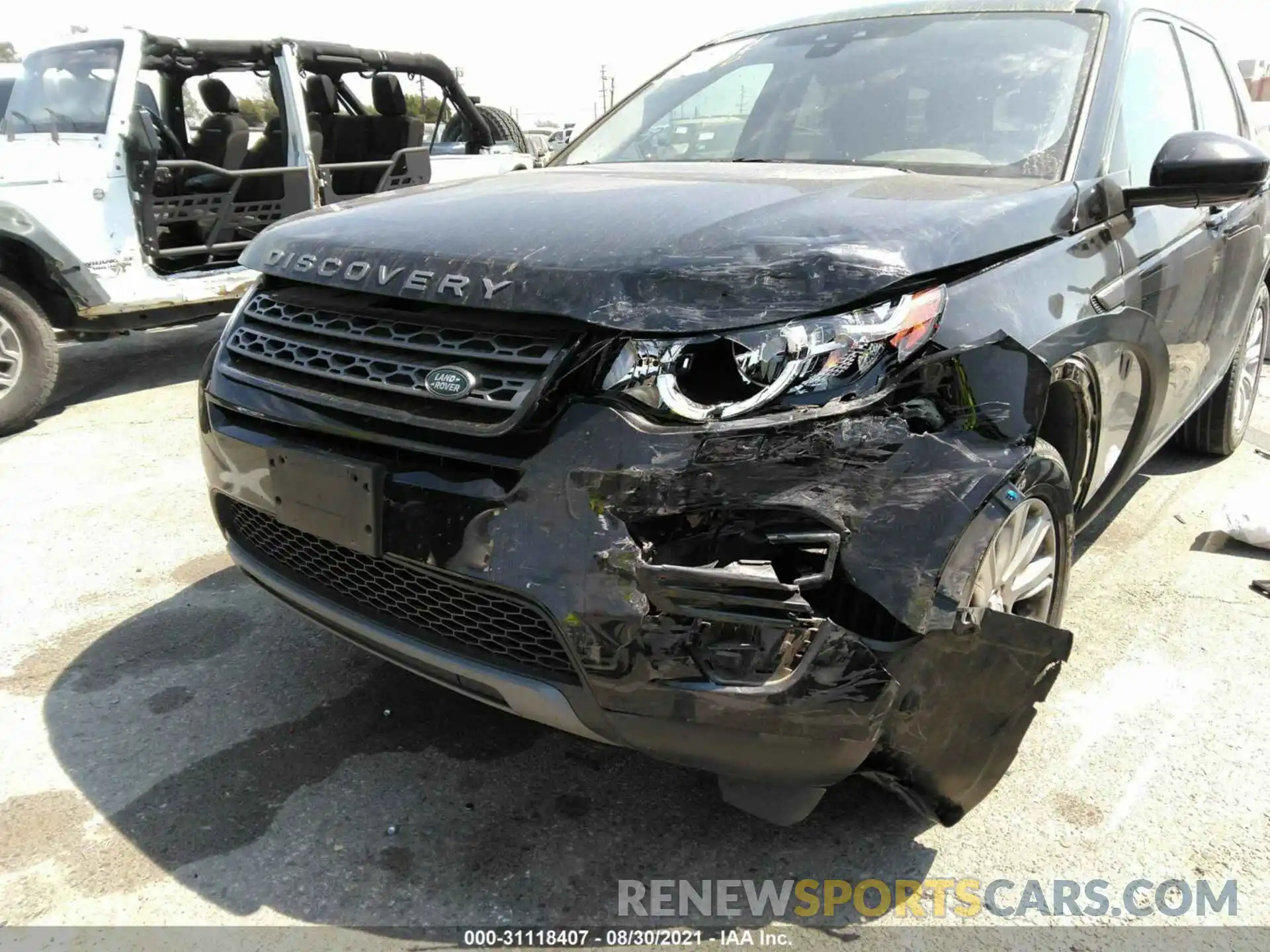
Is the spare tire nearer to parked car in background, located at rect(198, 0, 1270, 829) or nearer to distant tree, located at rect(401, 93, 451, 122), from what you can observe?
distant tree, located at rect(401, 93, 451, 122)

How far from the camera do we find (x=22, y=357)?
5066 mm

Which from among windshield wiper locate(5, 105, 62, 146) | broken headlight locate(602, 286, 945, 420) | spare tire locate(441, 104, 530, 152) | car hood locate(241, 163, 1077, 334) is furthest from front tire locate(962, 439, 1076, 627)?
spare tire locate(441, 104, 530, 152)

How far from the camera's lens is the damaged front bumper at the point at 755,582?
1.60 m

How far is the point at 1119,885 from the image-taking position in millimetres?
1994

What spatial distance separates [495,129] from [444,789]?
309 inches

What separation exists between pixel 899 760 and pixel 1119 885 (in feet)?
2.19

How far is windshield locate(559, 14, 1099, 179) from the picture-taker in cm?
255

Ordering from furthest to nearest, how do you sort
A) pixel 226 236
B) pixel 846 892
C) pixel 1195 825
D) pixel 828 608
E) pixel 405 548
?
pixel 226 236
pixel 1195 825
pixel 846 892
pixel 405 548
pixel 828 608

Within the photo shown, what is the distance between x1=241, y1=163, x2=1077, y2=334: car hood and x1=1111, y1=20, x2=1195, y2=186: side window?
56 cm

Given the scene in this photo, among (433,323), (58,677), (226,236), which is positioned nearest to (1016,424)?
(433,323)

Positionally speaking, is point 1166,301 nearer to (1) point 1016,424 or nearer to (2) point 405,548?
(1) point 1016,424

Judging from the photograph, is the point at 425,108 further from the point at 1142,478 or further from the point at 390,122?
the point at 1142,478

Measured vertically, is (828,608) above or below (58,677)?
above

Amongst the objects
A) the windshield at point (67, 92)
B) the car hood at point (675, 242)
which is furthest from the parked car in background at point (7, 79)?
the car hood at point (675, 242)
